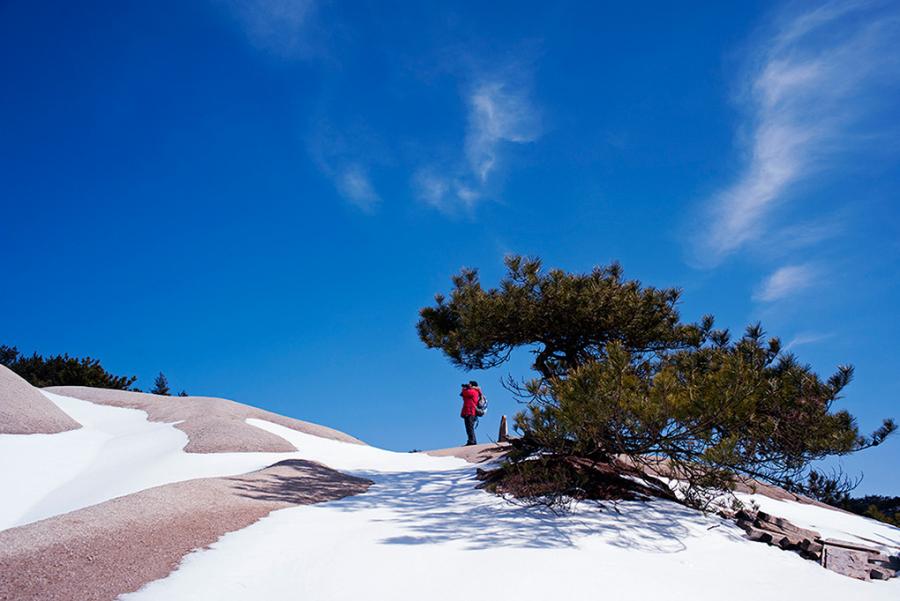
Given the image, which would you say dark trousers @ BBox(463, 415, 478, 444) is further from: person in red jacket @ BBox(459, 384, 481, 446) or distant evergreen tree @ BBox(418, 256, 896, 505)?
distant evergreen tree @ BBox(418, 256, 896, 505)

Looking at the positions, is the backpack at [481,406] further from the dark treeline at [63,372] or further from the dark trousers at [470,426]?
the dark treeline at [63,372]

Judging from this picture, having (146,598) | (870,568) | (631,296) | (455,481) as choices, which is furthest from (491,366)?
(146,598)

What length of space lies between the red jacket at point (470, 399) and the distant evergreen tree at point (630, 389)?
13.2 feet

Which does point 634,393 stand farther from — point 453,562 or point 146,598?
point 146,598

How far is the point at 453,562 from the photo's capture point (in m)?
5.22

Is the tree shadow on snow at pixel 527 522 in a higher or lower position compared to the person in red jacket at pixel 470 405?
lower

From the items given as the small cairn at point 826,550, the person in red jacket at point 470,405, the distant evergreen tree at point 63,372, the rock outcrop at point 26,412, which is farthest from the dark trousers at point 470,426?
the distant evergreen tree at point 63,372

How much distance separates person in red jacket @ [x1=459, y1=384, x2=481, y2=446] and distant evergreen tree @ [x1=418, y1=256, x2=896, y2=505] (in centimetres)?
402

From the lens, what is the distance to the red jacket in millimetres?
15690

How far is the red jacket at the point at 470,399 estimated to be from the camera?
618 inches

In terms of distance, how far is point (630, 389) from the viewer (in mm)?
6383

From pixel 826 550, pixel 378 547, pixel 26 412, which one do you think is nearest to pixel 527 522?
pixel 378 547

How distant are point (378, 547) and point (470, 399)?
10.1m

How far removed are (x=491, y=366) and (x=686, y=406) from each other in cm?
528
